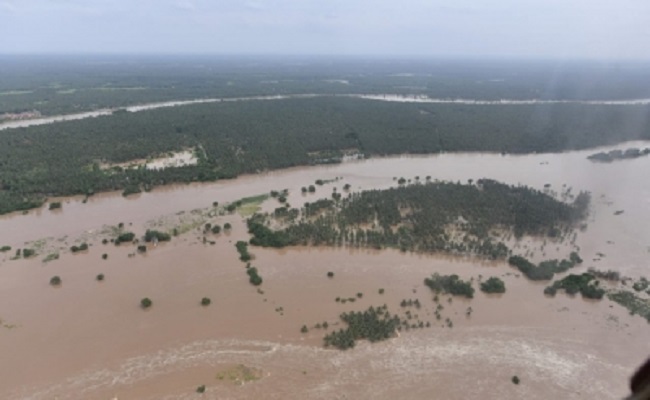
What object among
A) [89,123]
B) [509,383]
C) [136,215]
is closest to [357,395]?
[509,383]

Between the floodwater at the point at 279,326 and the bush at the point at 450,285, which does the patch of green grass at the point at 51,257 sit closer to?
the floodwater at the point at 279,326

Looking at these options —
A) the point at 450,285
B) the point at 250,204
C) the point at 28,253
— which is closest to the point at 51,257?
the point at 28,253

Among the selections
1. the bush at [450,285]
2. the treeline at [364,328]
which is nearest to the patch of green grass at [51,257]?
the treeline at [364,328]

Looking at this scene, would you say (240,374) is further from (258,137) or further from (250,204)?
(258,137)

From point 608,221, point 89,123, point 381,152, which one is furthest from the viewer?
point 89,123

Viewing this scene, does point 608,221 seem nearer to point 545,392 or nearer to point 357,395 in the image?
point 545,392

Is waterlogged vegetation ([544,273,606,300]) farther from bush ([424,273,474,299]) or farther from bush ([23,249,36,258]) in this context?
bush ([23,249,36,258])

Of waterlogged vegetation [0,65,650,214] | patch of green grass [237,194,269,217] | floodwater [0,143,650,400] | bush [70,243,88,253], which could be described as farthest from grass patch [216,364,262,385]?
waterlogged vegetation [0,65,650,214]

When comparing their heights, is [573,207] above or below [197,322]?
above
